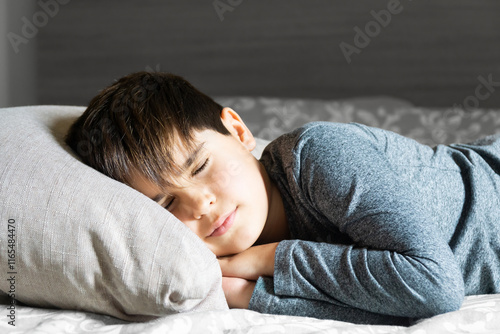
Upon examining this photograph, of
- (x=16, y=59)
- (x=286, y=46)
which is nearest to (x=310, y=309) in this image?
(x=286, y=46)

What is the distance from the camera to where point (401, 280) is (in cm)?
78

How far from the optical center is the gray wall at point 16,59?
6.04 ft

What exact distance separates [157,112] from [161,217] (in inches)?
8.2

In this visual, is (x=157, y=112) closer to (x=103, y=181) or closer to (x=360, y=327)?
(x=103, y=181)

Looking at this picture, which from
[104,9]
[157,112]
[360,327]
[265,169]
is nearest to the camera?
[360,327]

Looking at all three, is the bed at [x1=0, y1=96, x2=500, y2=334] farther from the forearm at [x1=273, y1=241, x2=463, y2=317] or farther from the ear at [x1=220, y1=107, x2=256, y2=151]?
the ear at [x1=220, y1=107, x2=256, y2=151]

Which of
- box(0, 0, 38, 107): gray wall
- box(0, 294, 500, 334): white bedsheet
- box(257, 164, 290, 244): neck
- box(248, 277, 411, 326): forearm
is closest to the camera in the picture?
box(0, 294, 500, 334): white bedsheet

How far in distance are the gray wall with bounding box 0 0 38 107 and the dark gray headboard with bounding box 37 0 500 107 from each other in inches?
1.4

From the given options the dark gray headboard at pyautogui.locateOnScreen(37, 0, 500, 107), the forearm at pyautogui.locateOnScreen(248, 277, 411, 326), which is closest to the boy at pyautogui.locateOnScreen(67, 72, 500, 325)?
the forearm at pyautogui.locateOnScreen(248, 277, 411, 326)

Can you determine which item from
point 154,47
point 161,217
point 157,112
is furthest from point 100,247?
point 154,47

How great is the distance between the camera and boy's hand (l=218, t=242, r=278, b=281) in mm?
882

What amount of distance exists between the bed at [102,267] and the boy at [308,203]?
6cm

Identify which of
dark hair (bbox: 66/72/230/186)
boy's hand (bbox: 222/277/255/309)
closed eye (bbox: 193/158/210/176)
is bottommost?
boy's hand (bbox: 222/277/255/309)

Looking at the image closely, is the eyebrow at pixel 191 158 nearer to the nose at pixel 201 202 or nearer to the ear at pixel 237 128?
the nose at pixel 201 202
